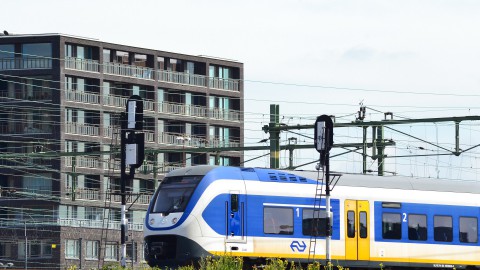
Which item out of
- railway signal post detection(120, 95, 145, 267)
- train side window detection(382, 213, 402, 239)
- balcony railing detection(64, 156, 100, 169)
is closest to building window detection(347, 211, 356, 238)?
train side window detection(382, 213, 402, 239)

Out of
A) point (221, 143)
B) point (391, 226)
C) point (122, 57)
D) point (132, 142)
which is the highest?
point (122, 57)

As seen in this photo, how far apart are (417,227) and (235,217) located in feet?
26.6

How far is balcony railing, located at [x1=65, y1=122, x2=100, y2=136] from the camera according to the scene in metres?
108

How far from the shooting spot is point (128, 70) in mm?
111750

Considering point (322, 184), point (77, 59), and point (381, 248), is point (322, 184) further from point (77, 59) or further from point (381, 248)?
point (77, 59)

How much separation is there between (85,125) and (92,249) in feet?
32.1

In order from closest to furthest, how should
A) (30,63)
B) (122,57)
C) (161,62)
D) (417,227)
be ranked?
(417,227) → (30,63) → (122,57) → (161,62)

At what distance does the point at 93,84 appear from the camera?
109688mm

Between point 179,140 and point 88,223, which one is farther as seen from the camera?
point 179,140

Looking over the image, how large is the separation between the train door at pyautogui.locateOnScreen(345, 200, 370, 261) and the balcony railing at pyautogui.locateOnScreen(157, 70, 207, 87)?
65.8 m

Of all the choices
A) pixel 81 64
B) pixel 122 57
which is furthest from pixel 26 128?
pixel 122 57

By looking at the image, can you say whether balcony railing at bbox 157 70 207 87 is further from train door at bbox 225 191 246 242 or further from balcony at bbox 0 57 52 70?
train door at bbox 225 191 246 242

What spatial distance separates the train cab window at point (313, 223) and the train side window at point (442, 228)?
199 inches

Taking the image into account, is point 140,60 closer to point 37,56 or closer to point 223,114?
point 223,114
